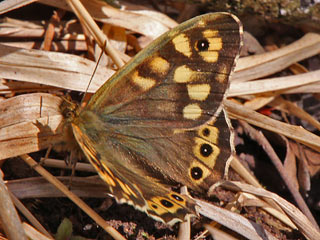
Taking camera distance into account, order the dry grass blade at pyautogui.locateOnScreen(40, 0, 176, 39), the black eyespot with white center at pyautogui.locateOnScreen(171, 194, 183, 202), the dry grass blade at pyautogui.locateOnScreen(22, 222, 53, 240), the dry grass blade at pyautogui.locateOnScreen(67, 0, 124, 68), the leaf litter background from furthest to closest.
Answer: the dry grass blade at pyautogui.locateOnScreen(40, 0, 176, 39)
the dry grass blade at pyautogui.locateOnScreen(67, 0, 124, 68)
the leaf litter background
the dry grass blade at pyautogui.locateOnScreen(22, 222, 53, 240)
the black eyespot with white center at pyautogui.locateOnScreen(171, 194, 183, 202)

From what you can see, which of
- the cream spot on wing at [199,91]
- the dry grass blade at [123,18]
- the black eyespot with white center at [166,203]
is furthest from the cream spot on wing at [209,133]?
the dry grass blade at [123,18]

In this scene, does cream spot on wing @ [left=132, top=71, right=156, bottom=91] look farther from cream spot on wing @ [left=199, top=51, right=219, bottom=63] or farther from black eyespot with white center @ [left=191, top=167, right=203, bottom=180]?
black eyespot with white center @ [left=191, top=167, right=203, bottom=180]

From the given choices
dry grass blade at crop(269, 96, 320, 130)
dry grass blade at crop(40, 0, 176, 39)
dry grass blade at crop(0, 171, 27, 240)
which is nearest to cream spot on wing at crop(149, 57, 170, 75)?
dry grass blade at crop(40, 0, 176, 39)

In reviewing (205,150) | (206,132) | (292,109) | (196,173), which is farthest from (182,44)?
(292,109)

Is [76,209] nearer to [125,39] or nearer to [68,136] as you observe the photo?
[68,136]

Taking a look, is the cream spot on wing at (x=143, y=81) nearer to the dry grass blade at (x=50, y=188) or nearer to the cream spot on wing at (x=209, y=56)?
the cream spot on wing at (x=209, y=56)

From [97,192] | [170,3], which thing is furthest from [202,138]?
[170,3]

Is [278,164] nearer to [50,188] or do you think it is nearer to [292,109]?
[292,109]
